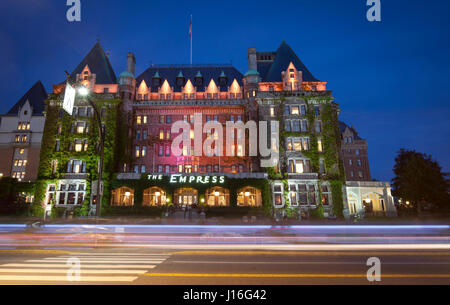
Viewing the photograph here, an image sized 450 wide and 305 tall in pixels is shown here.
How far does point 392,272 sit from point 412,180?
4742cm

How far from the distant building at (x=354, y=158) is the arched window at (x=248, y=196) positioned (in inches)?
1734

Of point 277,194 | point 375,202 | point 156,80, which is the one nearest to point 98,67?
point 156,80

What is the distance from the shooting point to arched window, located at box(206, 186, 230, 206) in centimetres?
4253

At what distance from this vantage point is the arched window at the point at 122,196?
41.9m

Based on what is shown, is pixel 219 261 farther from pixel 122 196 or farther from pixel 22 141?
pixel 22 141

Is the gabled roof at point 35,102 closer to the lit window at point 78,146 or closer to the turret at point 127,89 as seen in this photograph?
the lit window at point 78,146

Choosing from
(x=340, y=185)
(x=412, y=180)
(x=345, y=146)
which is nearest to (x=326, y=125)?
(x=340, y=185)

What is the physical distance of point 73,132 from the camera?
143 feet

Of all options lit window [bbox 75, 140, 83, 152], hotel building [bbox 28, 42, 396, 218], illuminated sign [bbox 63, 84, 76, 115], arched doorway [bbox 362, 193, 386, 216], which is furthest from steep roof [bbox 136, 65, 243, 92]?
illuminated sign [bbox 63, 84, 76, 115]

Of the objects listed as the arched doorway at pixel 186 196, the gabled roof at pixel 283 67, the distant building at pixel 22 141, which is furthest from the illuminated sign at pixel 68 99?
the distant building at pixel 22 141

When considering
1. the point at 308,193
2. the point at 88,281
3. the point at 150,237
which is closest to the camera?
the point at 88,281

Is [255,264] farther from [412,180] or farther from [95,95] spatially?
[412,180]

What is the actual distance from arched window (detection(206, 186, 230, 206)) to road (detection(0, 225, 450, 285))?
26974 millimetres

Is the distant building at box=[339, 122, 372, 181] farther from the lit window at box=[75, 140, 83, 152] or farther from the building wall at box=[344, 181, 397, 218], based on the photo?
the lit window at box=[75, 140, 83, 152]
